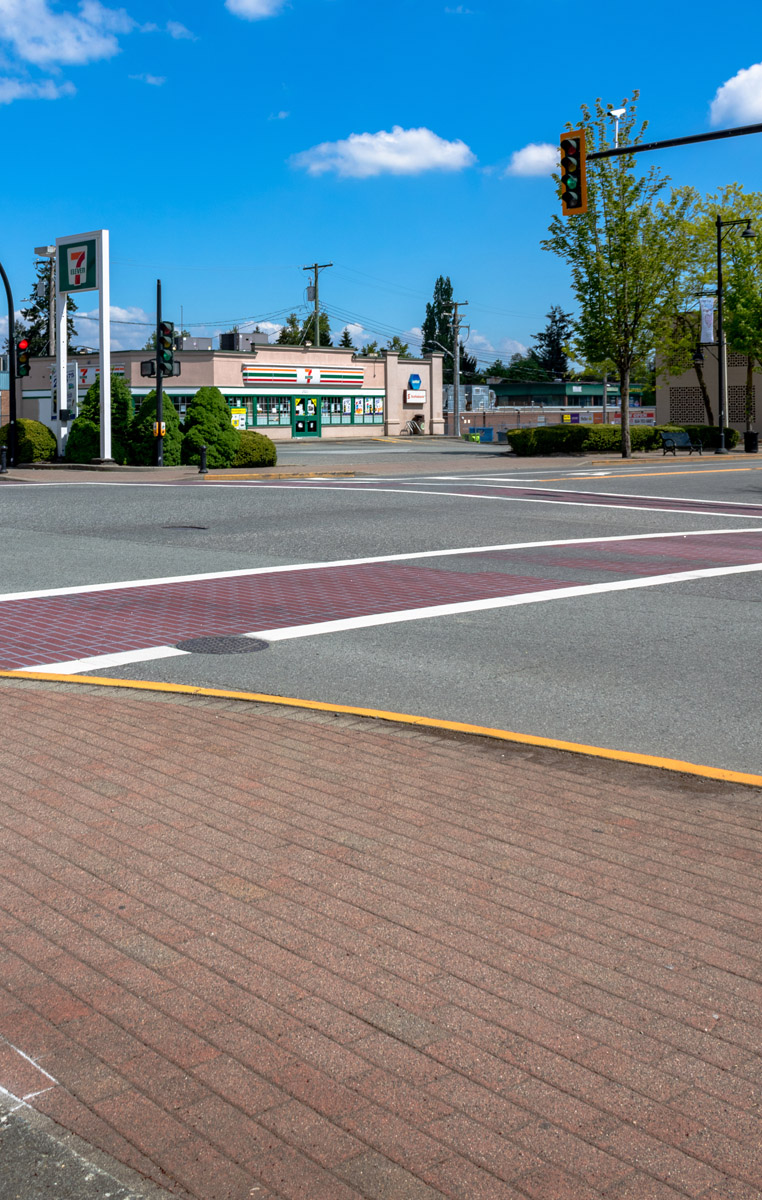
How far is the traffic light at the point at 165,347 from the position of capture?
116ft

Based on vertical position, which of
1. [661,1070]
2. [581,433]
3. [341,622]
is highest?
[581,433]

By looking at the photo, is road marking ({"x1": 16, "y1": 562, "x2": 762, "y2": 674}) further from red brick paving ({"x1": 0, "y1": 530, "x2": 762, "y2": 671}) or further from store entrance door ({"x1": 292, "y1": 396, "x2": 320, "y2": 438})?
store entrance door ({"x1": 292, "y1": 396, "x2": 320, "y2": 438})

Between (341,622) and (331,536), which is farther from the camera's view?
(331,536)

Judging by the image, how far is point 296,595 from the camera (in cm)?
1185

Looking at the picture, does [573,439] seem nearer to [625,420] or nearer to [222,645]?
[625,420]

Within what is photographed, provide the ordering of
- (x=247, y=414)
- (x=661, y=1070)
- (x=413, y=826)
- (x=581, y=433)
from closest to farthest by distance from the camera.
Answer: (x=661, y=1070) < (x=413, y=826) < (x=581, y=433) < (x=247, y=414)

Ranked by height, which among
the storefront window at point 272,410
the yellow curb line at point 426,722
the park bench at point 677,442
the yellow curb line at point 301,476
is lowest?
the yellow curb line at point 426,722

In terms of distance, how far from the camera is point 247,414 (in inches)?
2795

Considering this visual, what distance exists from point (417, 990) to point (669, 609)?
7819 mm

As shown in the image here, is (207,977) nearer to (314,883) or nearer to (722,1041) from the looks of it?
(314,883)

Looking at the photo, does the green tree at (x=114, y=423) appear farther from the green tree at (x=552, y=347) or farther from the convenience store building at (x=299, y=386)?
the green tree at (x=552, y=347)

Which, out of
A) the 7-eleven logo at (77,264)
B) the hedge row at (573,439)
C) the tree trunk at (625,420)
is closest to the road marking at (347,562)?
the 7-eleven logo at (77,264)

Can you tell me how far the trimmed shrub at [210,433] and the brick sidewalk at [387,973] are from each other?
30172 millimetres

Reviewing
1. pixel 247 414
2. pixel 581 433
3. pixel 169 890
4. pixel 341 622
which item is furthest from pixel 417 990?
pixel 247 414
